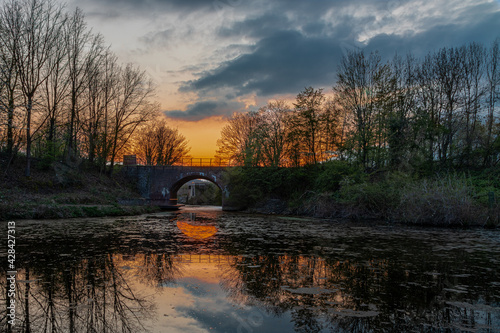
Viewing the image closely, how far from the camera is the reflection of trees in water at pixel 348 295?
10.0 feet

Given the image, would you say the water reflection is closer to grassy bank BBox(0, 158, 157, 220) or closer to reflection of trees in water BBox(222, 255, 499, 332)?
reflection of trees in water BBox(222, 255, 499, 332)

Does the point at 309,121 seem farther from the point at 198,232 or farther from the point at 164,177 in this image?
the point at 198,232

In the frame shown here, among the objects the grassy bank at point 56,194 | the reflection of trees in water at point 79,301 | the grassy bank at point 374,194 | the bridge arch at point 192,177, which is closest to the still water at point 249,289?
the reflection of trees in water at point 79,301

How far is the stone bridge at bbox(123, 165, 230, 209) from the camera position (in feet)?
106

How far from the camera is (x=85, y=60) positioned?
82.1 feet

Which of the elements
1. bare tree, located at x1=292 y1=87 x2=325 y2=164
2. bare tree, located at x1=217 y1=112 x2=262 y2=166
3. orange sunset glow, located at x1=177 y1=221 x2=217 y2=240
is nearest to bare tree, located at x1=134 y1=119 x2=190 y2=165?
bare tree, located at x1=217 y1=112 x2=262 y2=166

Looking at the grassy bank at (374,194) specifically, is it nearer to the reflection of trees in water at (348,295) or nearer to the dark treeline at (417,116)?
the dark treeline at (417,116)

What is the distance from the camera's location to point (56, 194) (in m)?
19.3

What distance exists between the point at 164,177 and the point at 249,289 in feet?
98.6

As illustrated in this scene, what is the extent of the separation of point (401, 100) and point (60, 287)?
81.4ft

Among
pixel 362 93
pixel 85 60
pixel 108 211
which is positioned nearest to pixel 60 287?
pixel 108 211

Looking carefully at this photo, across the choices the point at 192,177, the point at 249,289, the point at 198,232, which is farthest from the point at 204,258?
the point at 192,177

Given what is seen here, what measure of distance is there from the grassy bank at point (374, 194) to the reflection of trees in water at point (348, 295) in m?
11.0

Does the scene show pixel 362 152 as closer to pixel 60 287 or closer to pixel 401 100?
pixel 401 100
